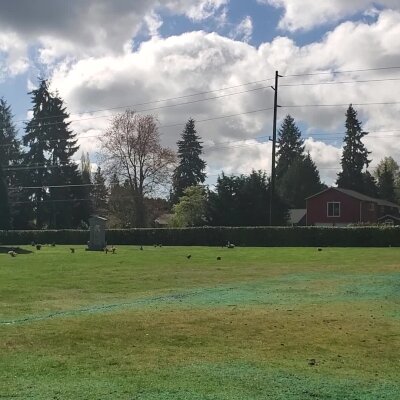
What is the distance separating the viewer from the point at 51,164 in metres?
78.0

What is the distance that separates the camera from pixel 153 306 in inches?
485

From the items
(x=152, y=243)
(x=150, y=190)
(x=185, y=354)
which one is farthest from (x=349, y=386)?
(x=150, y=190)

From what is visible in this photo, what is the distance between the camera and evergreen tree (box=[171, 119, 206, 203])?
91.8 m

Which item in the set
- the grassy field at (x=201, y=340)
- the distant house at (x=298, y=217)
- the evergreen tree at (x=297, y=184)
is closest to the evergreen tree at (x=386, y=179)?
the evergreen tree at (x=297, y=184)

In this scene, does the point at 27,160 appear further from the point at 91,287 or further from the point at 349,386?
the point at 349,386

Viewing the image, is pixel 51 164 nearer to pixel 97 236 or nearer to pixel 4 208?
pixel 4 208

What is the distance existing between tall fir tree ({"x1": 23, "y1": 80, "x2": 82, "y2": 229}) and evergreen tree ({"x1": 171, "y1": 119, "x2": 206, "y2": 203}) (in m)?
18.6

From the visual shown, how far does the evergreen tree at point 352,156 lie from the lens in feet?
308

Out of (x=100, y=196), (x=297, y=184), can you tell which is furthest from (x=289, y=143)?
(x=100, y=196)

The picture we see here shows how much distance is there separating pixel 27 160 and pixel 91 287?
216 feet

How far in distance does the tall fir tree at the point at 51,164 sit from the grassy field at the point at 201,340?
6092 centimetres

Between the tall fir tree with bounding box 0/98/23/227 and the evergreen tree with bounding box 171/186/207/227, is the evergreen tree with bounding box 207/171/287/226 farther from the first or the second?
the tall fir tree with bounding box 0/98/23/227

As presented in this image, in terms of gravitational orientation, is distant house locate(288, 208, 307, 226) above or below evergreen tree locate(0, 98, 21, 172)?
below

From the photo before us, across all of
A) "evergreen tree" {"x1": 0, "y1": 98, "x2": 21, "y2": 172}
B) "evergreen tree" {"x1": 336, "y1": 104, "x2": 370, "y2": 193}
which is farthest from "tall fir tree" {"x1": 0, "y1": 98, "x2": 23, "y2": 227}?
"evergreen tree" {"x1": 336, "y1": 104, "x2": 370, "y2": 193}
